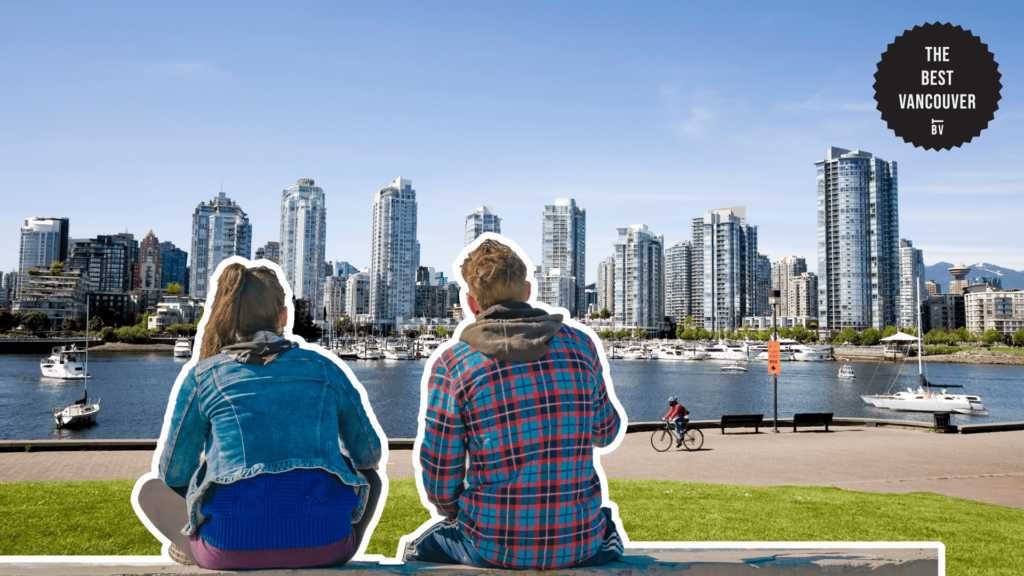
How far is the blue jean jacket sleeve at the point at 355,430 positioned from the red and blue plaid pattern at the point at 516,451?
0.85 ft

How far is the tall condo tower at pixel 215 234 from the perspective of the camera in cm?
17712

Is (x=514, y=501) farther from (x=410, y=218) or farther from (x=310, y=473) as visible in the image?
(x=410, y=218)

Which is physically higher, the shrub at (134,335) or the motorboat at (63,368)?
the shrub at (134,335)

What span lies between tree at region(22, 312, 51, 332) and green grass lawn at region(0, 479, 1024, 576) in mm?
154645

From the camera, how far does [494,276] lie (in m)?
2.68

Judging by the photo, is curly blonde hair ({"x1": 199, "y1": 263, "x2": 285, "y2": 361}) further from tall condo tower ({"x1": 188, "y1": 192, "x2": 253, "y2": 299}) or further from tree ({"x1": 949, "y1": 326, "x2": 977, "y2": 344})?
tall condo tower ({"x1": 188, "y1": 192, "x2": 253, "y2": 299})

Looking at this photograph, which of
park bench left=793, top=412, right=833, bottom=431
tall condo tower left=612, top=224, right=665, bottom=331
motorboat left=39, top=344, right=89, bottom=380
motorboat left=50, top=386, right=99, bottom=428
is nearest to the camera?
park bench left=793, top=412, right=833, bottom=431

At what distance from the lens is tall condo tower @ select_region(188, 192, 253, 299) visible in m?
177

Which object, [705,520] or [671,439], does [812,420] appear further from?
[705,520]

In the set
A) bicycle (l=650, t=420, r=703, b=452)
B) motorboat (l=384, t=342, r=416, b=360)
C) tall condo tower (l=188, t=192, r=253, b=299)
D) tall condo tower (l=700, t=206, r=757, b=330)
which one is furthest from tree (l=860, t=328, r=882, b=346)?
tall condo tower (l=188, t=192, r=253, b=299)

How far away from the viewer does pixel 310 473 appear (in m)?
2.50

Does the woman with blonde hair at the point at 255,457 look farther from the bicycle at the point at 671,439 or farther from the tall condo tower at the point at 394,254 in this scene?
the tall condo tower at the point at 394,254

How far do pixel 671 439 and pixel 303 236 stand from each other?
18761 centimetres

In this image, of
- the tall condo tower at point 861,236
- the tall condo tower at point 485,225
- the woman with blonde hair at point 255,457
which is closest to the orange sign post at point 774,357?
the tall condo tower at point 485,225
